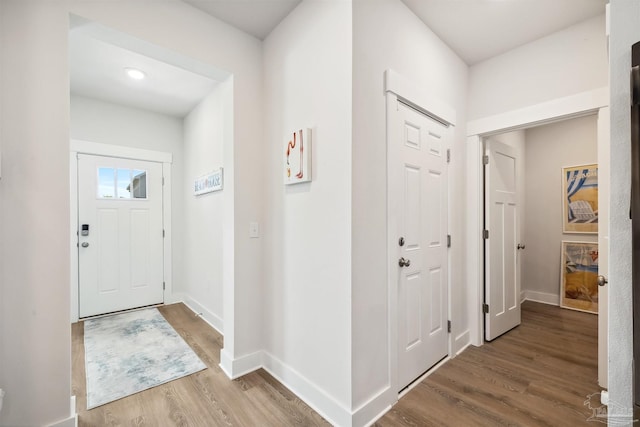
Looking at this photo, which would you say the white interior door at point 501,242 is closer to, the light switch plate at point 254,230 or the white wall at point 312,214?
the white wall at point 312,214

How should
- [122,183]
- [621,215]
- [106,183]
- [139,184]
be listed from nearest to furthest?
1. [621,215]
2. [106,183]
3. [122,183]
4. [139,184]

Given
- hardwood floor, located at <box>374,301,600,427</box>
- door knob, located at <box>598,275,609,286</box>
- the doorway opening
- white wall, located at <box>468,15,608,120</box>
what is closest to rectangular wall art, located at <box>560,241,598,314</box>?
hardwood floor, located at <box>374,301,600,427</box>

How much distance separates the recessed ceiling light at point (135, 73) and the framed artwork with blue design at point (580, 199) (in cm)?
540

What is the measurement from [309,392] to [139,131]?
150 inches

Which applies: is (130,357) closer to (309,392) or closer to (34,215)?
(34,215)

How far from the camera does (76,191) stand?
11.0 feet

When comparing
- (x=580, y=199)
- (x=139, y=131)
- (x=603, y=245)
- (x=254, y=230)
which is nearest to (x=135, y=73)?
(x=139, y=131)

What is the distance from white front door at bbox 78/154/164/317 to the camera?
341 cm

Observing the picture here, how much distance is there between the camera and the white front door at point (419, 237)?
191 centimetres

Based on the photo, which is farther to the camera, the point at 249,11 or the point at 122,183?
the point at 122,183

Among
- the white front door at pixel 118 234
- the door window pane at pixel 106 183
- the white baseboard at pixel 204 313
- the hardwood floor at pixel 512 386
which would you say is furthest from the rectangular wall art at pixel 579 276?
the door window pane at pixel 106 183

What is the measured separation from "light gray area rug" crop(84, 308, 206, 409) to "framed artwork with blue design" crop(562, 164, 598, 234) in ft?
15.8

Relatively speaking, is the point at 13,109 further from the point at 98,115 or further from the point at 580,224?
the point at 580,224

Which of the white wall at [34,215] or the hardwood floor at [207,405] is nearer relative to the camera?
the white wall at [34,215]
